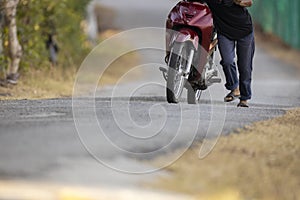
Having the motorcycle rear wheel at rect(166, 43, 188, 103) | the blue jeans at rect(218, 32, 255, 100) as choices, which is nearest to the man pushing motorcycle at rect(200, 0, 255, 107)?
the blue jeans at rect(218, 32, 255, 100)

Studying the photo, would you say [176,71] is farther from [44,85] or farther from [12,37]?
[44,85]

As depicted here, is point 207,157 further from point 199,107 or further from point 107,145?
point 199,107

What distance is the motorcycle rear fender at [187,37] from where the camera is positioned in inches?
349

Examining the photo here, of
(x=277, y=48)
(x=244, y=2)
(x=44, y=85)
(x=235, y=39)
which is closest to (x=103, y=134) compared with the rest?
(x=244, y=2)

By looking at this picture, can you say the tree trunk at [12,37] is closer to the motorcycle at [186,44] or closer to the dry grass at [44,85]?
the dry grass at [44,85]

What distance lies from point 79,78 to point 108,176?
37.9ft

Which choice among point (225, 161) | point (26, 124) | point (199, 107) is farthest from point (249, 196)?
point (199, 107)

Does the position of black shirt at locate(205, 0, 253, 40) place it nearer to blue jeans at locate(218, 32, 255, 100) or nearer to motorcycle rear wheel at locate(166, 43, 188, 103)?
blue jeans at locate(218, 32, 255, 100)

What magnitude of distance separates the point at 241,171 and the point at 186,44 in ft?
9.34

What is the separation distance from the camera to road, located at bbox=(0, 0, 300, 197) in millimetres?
6195

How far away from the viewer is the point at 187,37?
891 cm

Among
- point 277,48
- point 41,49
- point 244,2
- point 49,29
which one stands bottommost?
point 277,48

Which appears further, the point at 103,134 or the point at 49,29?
the point at 49,29

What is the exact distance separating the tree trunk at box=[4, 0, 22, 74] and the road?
375cm
